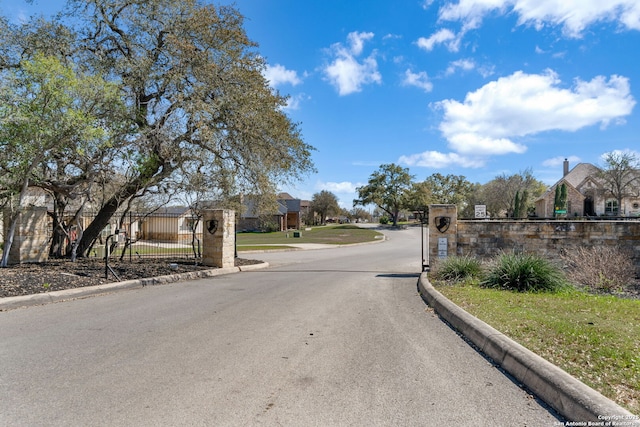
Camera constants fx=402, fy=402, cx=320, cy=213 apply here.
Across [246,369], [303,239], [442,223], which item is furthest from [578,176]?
[246,369]

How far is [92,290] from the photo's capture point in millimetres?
9344

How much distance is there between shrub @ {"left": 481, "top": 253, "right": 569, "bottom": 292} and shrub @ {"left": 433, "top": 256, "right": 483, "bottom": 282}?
0.93 meters

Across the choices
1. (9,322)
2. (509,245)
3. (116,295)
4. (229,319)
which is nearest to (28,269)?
(116,295)

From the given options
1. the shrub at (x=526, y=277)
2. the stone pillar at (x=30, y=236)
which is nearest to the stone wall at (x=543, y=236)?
the shrub at (x=526, y=277)

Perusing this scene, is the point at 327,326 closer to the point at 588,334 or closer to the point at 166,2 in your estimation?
the point at 588,334

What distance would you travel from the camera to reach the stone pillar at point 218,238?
14.1m

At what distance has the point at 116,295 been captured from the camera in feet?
30.8

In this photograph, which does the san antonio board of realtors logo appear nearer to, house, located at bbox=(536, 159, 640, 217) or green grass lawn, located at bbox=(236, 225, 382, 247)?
green grass lawn, located at bbox=(236, 225, 382, 247)

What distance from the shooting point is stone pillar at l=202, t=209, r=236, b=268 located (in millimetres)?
14109

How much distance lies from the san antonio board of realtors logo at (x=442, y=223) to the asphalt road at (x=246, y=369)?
5.30m

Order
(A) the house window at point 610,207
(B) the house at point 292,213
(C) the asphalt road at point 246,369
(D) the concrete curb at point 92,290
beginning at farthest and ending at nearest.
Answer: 1. (B) the house at point 292,213
2. (A) the house window at point 610,207
3. (D) the concrete curb at point 92,290
4. (C) the asphalt road at point 246,369

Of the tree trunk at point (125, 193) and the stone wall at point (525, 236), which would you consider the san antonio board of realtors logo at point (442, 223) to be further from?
the tree trunk at point (125, 193)

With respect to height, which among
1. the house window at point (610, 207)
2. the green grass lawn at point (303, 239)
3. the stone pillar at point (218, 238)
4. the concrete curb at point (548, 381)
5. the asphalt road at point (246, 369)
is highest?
the house window at point (610, 207)

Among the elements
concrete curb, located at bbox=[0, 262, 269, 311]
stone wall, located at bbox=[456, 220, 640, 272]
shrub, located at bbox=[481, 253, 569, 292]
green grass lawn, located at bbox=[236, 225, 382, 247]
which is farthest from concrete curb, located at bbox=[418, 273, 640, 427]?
green grass lawn, located at bbox=[236, 225, 382, 247]
